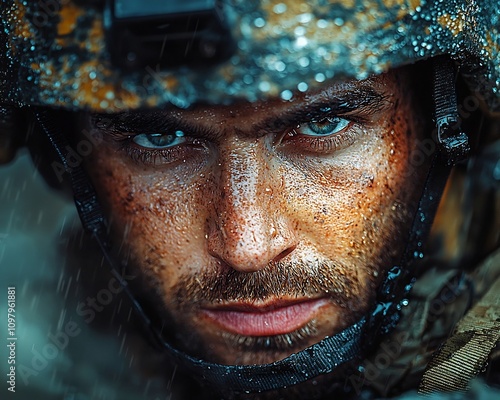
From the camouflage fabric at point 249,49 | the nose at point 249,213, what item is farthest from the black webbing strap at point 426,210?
the nose at point 249,213

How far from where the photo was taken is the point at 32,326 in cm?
239

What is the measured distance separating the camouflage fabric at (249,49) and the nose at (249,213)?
0.27 m

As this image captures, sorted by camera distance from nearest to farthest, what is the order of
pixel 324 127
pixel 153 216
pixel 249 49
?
pixel 249 49 → pixel 324 127 → pixel 153 216

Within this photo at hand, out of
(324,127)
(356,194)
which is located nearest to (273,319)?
(356,194)

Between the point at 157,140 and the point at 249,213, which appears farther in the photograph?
the point at 157,140

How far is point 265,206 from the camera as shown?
1.58 meters

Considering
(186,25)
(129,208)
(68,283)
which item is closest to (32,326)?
(68,283)

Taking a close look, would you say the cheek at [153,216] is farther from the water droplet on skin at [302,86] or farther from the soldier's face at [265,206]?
the water droplet on skin at [302,86]

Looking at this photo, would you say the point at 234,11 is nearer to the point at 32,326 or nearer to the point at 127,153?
the point at 127,153

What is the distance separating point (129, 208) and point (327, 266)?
22.6 inches

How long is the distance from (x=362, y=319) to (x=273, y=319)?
270mm

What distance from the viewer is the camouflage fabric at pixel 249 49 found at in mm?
1331

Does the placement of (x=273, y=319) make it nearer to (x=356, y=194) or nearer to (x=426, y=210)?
(x=356, y=194)

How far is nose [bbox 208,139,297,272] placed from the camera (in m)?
1.54
